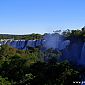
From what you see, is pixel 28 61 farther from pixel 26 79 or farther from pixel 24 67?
pixel 26 79

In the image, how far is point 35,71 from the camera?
25750 millimetres

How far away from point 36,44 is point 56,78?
1226 inches

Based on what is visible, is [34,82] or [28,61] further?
[28,61]

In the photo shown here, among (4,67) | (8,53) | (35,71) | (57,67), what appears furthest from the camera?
(8,53)

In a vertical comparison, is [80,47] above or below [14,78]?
above

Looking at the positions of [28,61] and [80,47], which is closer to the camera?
[28,61]

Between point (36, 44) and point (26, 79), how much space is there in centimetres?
3090

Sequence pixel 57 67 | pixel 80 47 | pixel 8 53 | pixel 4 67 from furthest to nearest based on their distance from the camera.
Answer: pixel 8 53, pixel 80 47, pixel 4 67, pixel 57 67

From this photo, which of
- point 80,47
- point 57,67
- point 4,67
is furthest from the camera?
point 80,47

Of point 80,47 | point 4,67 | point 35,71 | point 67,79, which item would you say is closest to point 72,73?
point 67,79

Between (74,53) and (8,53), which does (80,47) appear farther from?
(8,53)

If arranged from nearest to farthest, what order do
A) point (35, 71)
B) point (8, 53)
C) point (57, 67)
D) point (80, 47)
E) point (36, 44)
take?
point (57, 67)
point (35, 71)
point (80, 47)
point (8, 53)
point (36, 44)

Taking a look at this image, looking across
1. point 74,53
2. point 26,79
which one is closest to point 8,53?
point 74,53

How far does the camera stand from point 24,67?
1069 inches
